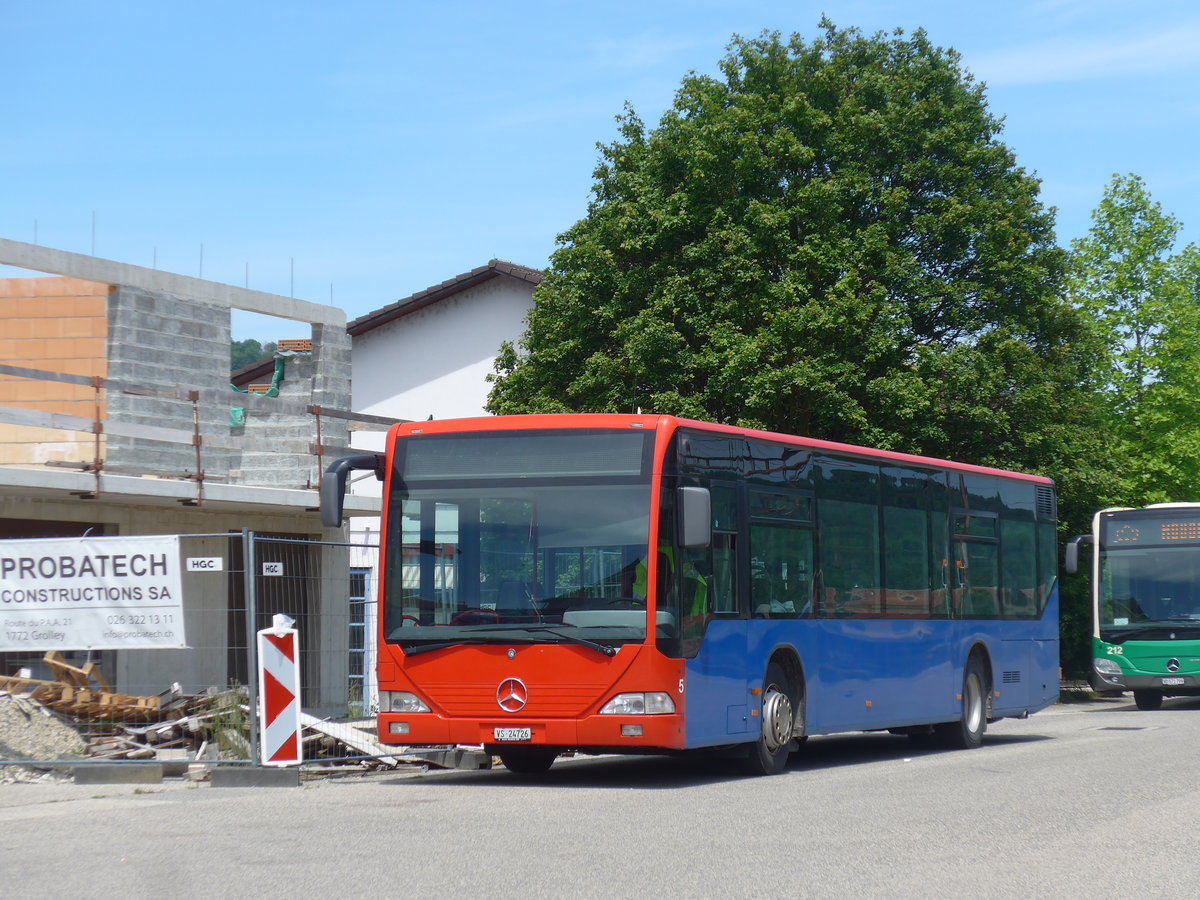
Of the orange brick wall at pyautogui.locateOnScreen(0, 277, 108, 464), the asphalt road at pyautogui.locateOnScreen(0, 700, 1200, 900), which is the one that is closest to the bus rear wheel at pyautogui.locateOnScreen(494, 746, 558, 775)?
the asphalt road at pyautogui.locateOnScreen(0, 700, 1200, 900)

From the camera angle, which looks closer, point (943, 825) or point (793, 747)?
point (943, 825)

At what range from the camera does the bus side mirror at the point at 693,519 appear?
13.3 metres

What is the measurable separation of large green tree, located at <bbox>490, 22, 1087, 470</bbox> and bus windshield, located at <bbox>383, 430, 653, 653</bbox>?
17.7 metres

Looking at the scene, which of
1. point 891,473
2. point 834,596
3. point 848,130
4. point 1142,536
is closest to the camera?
point 834,596

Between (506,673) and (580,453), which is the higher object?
(580,453)

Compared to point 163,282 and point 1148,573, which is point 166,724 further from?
point 1148,573

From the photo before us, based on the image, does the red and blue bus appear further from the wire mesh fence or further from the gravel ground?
the gravel ground

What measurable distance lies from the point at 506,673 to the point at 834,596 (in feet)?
13.8

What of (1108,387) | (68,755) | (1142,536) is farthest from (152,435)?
(1108,387)

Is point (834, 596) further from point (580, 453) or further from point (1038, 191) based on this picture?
point (1038, 191)

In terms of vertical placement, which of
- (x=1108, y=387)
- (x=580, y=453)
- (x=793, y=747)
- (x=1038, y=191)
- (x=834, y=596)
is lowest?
(x=793, y=747)

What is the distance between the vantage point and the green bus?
95.7 feet

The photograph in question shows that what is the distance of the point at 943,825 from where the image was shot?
34.7ft

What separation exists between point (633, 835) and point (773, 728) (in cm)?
529
